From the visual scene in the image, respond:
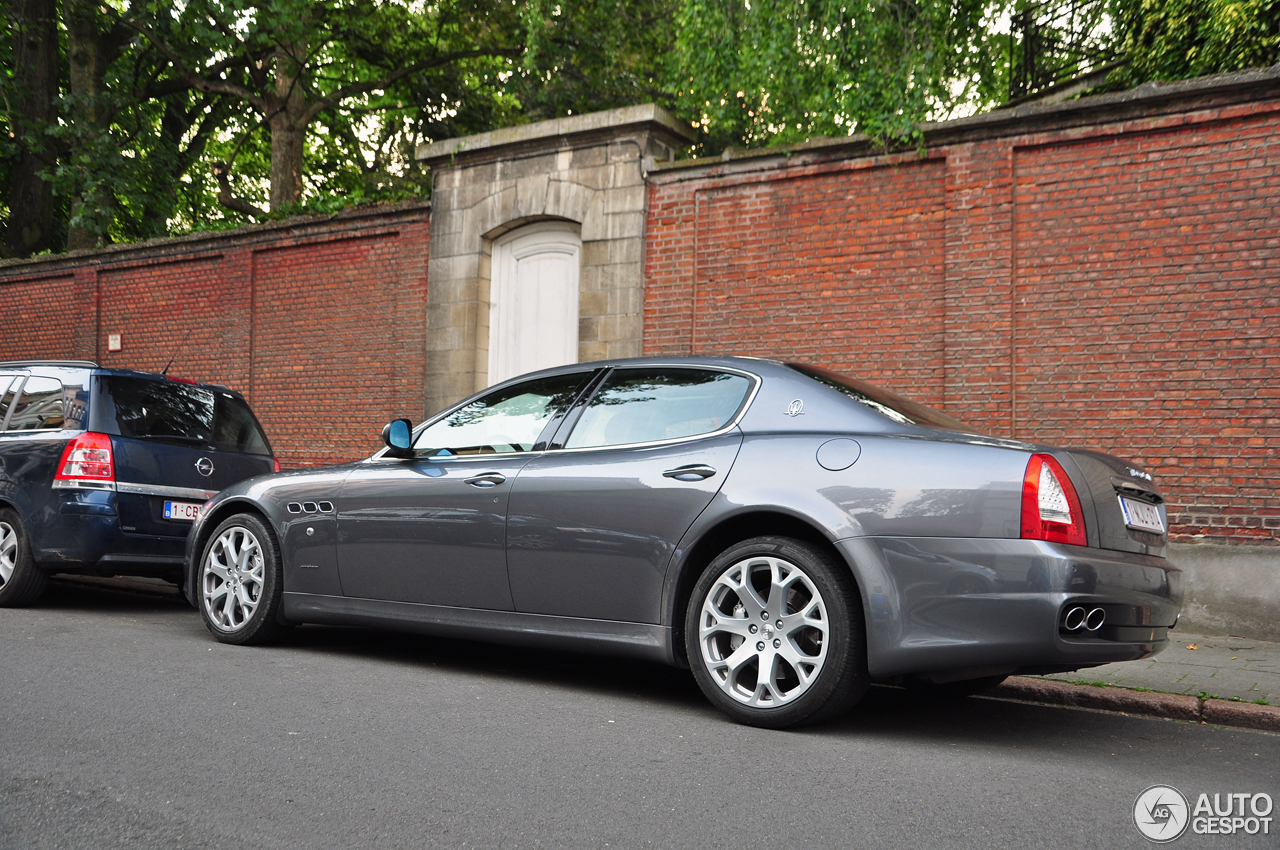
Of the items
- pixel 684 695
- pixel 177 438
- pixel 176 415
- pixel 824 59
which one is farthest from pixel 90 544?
pixel 824 59

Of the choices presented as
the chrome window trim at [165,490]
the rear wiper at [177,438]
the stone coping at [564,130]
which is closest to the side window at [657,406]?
the chrome window trim at [165,490]

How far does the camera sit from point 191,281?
46.7 feet

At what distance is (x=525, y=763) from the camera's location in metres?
3.53

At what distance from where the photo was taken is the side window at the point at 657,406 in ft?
15.1

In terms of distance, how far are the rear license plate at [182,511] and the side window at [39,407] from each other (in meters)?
0.97

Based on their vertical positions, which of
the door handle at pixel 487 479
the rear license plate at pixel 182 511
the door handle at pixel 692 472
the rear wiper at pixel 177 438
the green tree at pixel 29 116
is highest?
the green tree at pixel 29 116

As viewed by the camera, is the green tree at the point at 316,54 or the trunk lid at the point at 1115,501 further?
the green tree at the point at 316,54

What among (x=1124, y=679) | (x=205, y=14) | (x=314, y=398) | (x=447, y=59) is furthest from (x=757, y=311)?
(x=447, y=59)

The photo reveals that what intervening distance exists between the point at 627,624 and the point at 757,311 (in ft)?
18.7

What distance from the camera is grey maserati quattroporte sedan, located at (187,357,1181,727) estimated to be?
3744mm

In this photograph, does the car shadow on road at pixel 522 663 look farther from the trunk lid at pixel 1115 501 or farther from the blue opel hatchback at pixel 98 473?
the trunk lid at pixel 1115 501

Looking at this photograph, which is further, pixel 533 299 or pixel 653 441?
pixel 533 299

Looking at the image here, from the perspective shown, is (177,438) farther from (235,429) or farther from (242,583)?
(242,583)

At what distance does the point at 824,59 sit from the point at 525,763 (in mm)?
7932
